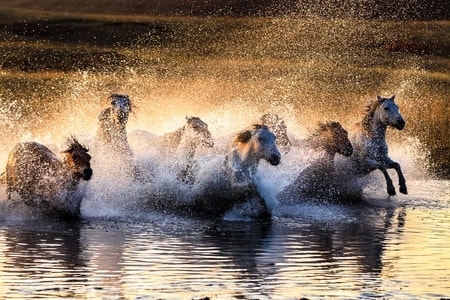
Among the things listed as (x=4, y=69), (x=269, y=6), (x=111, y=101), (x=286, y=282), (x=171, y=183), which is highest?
(x=269, y=6)

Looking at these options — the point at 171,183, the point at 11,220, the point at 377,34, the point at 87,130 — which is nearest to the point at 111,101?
the point at 171,183

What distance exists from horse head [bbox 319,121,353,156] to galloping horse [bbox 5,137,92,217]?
489cm

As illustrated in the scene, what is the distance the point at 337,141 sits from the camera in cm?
2228

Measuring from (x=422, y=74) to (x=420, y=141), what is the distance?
11549 mm

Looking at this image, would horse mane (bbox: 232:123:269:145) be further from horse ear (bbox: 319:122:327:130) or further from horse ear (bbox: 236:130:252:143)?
horse ear (bbox: 319:122:327:130)

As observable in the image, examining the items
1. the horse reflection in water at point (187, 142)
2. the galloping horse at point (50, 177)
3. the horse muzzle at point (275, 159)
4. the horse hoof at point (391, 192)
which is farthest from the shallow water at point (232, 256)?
the horse hoof at point (391, 192)

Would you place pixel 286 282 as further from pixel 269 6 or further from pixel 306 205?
pixel 269 6

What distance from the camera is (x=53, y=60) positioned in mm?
44594

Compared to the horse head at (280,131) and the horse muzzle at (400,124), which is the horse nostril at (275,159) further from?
the horse muzzle at (400,124)

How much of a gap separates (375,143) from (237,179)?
470 centimetres

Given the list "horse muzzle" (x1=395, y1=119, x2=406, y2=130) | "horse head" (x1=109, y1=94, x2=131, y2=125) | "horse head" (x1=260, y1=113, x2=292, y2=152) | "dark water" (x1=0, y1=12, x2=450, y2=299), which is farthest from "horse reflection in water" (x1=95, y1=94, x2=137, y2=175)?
"horse muzzle" (x1=395, y1=119, x2=406, y2=130)

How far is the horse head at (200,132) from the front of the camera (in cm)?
2122

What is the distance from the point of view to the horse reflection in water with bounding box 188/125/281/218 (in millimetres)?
19359

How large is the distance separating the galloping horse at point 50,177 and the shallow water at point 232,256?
35 cm
